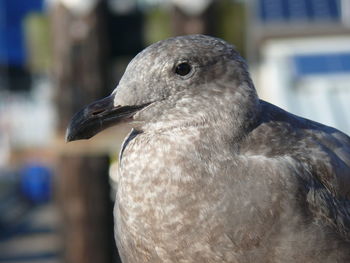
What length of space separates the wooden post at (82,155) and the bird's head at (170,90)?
2.54 m

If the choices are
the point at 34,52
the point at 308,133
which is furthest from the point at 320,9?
the point at 308,133

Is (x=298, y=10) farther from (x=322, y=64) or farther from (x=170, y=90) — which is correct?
(x=170, y=90)

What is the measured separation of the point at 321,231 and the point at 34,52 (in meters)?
3.45

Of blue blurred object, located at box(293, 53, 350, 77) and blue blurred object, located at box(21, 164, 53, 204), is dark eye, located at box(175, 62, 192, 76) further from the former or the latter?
blue blurred object, located at box(21, 164, 53, 204)

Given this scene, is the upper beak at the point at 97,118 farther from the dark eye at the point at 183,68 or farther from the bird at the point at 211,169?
the dark eye at the point at 183,68

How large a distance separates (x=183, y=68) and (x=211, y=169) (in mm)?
246

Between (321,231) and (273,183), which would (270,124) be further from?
(321,231)

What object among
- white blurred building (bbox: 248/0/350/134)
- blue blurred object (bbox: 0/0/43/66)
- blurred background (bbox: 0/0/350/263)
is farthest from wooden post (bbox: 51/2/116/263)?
blue blurred object (bbox: 0/0/43/66)

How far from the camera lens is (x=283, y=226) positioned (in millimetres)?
1646

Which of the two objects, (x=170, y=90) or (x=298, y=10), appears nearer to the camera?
(x=170, y=90)

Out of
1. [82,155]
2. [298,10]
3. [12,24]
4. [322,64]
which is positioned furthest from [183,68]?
[12,24]

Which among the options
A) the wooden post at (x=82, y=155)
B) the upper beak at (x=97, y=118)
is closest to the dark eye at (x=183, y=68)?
the upper beak at (x=97, y=118)

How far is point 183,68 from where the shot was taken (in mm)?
1725

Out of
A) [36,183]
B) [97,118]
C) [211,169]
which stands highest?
[97,118]
